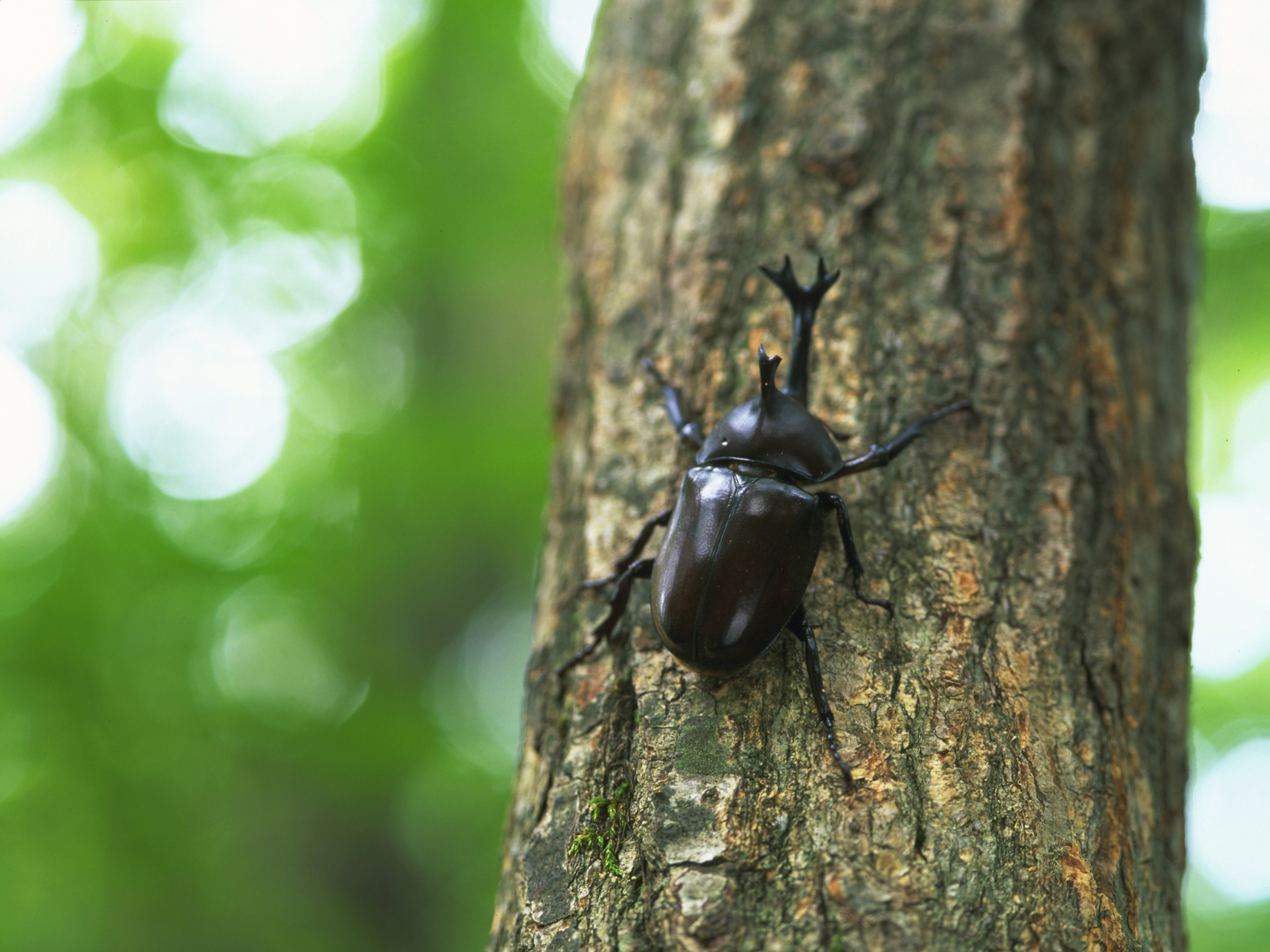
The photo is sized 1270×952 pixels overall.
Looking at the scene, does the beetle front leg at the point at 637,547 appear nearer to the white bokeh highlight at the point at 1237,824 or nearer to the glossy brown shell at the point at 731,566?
the glossy brown shell at the point at 731,566

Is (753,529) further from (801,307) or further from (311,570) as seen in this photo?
(311,570)

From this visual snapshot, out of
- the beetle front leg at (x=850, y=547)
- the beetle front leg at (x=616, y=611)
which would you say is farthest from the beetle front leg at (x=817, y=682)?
the beetle front leg at (x=616, y=611)

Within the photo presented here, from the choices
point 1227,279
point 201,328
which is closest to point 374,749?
point 201,328

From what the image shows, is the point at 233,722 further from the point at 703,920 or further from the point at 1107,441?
the point at 1107,441

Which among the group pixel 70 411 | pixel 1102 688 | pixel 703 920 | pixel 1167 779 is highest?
pixel 70 411

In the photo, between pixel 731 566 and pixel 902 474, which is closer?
pixel 731 566

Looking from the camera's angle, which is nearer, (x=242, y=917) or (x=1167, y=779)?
(x=1167, y=779)

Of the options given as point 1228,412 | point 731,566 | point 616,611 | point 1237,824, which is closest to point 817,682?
point 731,566

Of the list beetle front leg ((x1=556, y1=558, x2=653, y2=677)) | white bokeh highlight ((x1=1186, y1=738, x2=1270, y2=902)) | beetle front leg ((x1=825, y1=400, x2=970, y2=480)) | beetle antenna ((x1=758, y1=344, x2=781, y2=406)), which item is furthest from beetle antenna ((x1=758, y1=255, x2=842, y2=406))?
white bokeh highlight ((x1=1186, y1=738, x2=1270, y2=902))
